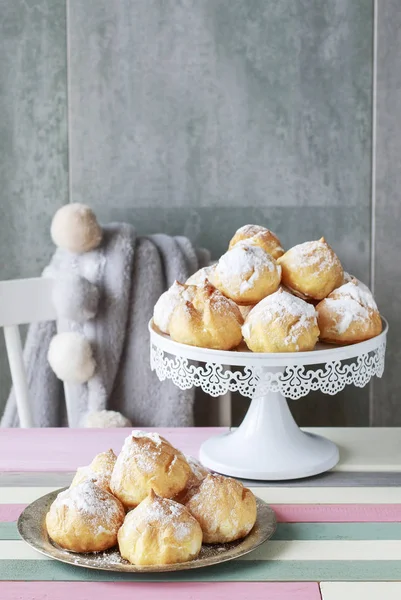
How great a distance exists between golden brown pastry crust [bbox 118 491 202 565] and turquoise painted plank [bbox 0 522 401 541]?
16 centimetres

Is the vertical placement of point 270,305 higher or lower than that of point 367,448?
higher

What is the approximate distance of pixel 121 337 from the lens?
199 centimetres

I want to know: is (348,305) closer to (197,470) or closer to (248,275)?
(248,275)

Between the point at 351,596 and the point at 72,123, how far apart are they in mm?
1563

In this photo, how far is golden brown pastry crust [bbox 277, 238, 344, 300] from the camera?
1203mm

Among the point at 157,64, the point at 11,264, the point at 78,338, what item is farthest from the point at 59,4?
the point at 78,338

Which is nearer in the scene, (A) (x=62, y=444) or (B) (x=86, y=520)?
(B) (x=86, y=520)

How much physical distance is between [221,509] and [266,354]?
25 centimetres

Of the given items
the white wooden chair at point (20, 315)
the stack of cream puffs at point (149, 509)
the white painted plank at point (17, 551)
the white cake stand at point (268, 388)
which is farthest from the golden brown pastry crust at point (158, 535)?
the white wooden chair at point (20, 315)

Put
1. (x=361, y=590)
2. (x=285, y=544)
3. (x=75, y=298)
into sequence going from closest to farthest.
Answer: (x=361, y=590) < (x=285, y=544) < (x=75, y=298)

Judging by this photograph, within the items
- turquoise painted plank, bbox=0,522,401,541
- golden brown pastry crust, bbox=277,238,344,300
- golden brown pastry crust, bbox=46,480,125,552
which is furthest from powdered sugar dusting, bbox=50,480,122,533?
golden brown pastry crust, bbox=277,238,344,300

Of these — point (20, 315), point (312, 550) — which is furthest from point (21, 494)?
point (20, 315)

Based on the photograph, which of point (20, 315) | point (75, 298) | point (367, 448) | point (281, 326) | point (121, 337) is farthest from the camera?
point (121, 337)

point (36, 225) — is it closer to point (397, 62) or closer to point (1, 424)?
point (1, 424)
